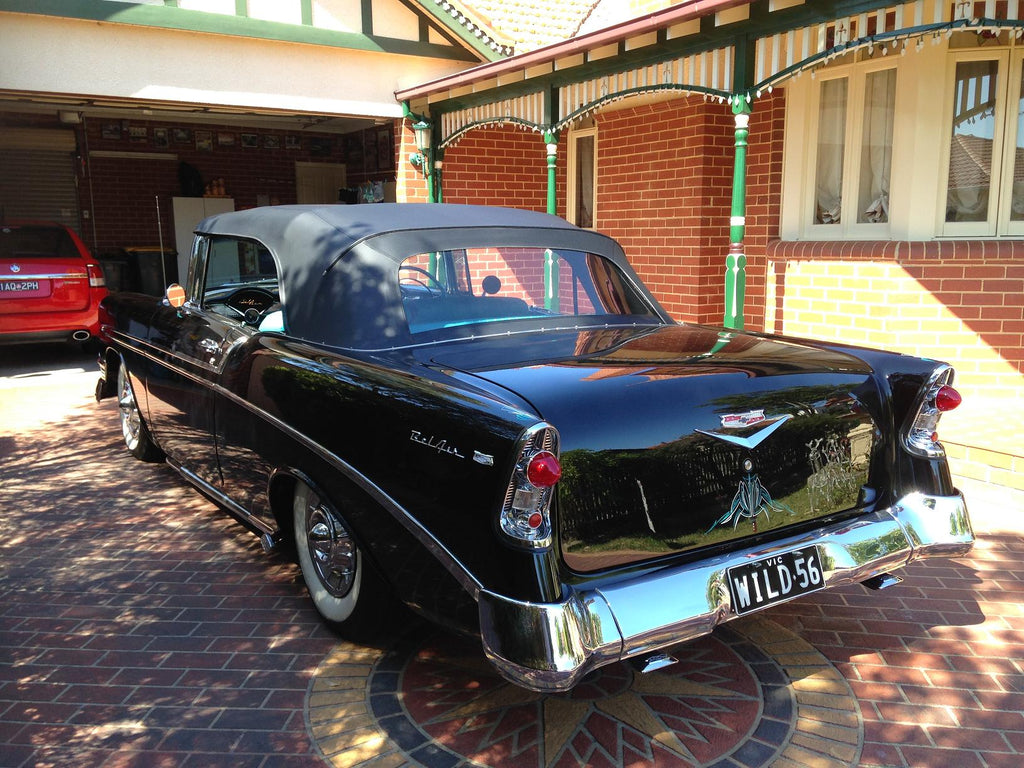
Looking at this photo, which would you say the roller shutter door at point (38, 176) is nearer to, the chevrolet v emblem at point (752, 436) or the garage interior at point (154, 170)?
the garage interior at point (154, 170)

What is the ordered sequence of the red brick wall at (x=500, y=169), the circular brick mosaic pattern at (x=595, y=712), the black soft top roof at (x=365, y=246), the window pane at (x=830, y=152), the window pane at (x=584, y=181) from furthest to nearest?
the red brick wall at (x=500, y=169)
the window pane at (x=584, y=181)
the window pane at (x=830, y=152)
the black soft top roof at (x=365, y=246)
the circular brick mosaic pattern at (x=595, y=712)

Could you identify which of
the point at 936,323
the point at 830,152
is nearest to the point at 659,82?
the point at 830,152

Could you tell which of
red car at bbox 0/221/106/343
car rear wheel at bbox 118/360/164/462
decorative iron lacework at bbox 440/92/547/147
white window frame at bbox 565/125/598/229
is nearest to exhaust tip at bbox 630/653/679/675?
car rear wheel at bbox 118/360/164/462

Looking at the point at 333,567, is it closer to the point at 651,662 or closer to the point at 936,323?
the point at 651,662

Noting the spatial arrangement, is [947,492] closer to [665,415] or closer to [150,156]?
[665,415]

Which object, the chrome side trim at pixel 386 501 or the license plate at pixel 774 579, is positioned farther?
the license plate at pixel 774 579

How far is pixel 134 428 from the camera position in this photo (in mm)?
5867

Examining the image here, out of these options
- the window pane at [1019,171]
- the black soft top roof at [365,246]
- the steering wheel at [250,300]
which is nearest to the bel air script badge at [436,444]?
the black soft top roof at [365,246]

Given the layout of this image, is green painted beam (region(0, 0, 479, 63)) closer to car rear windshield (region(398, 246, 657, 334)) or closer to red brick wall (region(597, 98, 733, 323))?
red brick wall (region(597, 98, 733, 323))

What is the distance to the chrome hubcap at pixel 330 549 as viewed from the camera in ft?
10.6

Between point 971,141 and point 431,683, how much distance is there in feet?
20.5

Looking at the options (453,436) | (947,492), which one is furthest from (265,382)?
(947,492)

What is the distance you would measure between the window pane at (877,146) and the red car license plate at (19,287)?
334 inches

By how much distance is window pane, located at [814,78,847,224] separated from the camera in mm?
7672
